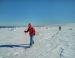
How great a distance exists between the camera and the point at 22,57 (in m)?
8.56

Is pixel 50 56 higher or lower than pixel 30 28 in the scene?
lower

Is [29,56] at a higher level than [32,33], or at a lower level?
lower

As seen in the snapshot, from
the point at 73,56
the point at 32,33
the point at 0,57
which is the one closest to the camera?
the point at 73,56

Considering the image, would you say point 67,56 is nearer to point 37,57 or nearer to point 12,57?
point 37,57

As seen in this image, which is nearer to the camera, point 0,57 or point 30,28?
point 0,57

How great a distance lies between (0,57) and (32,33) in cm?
445

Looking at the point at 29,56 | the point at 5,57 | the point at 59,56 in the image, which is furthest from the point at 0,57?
the point at 59,56

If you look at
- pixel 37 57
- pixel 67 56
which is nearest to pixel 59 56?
pixel 67 56

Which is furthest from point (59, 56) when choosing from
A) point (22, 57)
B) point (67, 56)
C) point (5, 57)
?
point (5, 57)

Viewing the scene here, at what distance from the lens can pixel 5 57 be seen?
861cm

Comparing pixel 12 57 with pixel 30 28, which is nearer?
pixel 12 57

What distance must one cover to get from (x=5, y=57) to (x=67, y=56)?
9.93ft

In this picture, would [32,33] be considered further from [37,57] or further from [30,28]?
[37,57]

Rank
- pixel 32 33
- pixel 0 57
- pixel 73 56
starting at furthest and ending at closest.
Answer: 1. pixel 32 33
2. pixel 0 57
3. pixel 73 56
